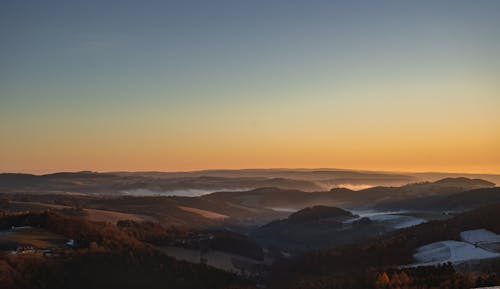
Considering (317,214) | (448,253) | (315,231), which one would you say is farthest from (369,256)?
(317,214)

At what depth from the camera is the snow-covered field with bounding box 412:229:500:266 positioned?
71.9 m

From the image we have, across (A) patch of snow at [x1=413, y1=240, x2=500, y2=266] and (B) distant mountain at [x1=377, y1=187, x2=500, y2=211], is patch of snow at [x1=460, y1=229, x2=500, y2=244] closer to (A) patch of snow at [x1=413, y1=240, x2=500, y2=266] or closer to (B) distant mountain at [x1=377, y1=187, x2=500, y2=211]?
(A) patch of snow at [x1=413, y1=240, x2=500, y2=266]

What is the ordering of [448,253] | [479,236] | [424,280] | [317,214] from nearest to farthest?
[424,280]
[448,253]
[479,236]
[317,214]

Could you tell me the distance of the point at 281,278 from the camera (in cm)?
9356

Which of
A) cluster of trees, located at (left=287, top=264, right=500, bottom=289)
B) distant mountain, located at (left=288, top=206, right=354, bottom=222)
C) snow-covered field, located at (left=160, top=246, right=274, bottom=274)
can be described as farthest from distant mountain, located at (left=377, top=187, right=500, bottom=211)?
cluster of trees, located at (left=287, top=264, right=500, bottom=289)

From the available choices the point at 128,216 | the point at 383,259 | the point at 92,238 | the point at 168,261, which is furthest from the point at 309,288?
the point at 128,216

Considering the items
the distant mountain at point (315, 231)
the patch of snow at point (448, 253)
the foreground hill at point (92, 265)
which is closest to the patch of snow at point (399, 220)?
the distant mountain at point (315, 231)

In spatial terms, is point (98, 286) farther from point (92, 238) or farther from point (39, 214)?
Result: point (39, 214)

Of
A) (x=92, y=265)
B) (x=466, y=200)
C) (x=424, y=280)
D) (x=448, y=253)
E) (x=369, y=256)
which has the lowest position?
(x=369, y=256)

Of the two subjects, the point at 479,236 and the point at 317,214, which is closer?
the point at 479,236

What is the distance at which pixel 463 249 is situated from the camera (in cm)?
7731

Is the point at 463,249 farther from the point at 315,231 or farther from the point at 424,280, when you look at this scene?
the point at 315,231

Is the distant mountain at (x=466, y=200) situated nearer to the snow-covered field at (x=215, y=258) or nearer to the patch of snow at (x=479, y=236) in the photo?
the snow-covered field at (x=215, y=258)

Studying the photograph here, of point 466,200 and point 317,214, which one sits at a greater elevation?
point 466,200
